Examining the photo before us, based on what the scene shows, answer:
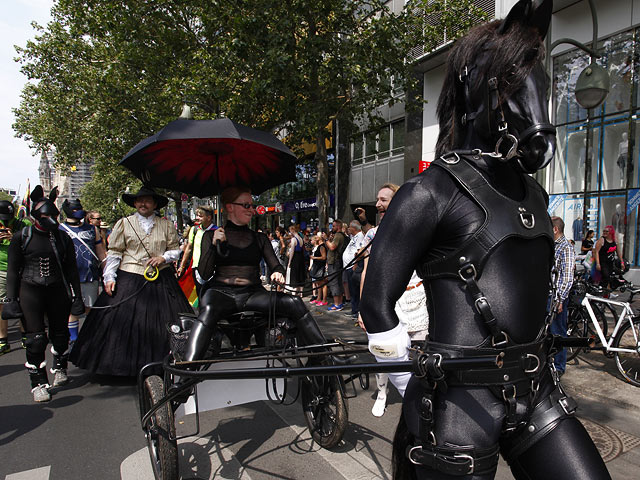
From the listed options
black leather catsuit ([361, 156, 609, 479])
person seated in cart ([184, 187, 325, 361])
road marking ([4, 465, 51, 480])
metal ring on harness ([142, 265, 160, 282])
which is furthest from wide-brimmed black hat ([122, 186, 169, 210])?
black leather catsuit ([361, 156, 609, 479])

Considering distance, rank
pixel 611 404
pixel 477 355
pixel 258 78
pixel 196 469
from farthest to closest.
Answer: pixel 258 78, pixel 611 404, pixel 196 469, pixel 477 355

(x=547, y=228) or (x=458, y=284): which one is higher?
(x=547, y=228)

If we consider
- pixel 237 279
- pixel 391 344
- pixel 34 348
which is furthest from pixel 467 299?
pixel 34 348

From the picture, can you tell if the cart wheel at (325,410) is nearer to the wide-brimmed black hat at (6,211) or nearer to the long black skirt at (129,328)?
the long black skirt at (129,328)

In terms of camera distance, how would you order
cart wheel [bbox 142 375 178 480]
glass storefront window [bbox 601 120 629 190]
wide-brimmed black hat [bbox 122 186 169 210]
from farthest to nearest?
glass storefront window [bbox 601 120 629 190] → wide-brimmed black hat [bbox 122 186 169 210] → cart wheel [bbox 142 375 178 480]

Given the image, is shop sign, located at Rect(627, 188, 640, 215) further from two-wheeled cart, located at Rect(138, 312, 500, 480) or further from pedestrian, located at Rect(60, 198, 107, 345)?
pedestrian, located at Rect(60, 198, 107, 345)

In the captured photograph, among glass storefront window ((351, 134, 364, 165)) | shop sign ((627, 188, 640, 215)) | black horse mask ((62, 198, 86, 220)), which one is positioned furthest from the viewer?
glass storefront window ((351, 134, 364, 165))

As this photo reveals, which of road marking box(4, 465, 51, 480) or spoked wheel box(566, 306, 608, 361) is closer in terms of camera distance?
road marking box(4, 465, 51, 480)

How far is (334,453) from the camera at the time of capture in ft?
10.7

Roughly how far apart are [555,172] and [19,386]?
13.8 metres

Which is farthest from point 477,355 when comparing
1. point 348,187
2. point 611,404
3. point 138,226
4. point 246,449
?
point 348,187

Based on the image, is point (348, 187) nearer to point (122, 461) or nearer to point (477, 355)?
point (122, 461)

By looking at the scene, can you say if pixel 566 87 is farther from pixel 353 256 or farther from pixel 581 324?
pixel 353 256

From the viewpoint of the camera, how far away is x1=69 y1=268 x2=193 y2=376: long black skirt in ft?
15.4
